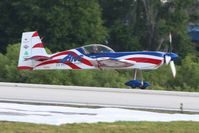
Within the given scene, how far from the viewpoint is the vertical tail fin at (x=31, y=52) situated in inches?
906

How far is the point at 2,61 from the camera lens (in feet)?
87.9

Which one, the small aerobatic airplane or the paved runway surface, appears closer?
the paved runway surface

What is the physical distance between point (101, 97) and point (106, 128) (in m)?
5.11

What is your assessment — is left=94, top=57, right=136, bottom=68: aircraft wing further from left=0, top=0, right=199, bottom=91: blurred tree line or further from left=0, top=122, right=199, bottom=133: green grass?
left=0, top=0, right=199, bottom=91: blurred tree line

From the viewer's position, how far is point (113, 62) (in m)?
22.1

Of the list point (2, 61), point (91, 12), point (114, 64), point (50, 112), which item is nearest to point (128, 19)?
point (91, 12)

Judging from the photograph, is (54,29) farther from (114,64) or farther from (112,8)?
(114,64)

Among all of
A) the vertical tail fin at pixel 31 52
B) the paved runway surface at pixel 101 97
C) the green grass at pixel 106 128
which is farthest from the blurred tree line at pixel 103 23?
the green grass at pixel 106 128

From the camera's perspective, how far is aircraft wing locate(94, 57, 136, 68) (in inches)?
866

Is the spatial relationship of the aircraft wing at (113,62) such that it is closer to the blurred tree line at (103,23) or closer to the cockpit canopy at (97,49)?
the cockpit canopy at (97,49)

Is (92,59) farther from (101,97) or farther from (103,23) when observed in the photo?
(103,23)

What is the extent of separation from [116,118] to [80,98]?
3.58 metres

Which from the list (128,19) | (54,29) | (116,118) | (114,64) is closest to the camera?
(116,118)

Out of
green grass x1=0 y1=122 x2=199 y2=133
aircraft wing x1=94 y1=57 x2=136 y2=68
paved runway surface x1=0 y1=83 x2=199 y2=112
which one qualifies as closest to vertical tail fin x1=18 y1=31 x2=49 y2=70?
→ aircraft wing x1=94 y1=57 x2=136 y2=68
